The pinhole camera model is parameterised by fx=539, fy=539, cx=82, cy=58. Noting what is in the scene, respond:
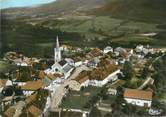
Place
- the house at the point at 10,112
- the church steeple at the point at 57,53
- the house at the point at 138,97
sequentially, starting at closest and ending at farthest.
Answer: the house at the point at 138,97
the house at the point at 10,112
the church steeple at the point at 57,53

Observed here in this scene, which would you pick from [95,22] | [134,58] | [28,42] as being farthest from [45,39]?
[134,58]

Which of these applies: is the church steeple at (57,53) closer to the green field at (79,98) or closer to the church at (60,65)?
the church at (60,65)

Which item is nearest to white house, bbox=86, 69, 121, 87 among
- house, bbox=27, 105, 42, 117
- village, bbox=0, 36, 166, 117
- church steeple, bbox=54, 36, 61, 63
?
village, bbox=0, 36, 166, 117

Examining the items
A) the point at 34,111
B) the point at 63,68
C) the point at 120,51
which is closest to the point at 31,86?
the point at 34,111

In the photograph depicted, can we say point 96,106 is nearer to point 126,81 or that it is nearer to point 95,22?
point 126,81

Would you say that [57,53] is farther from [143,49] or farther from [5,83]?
[143,49]

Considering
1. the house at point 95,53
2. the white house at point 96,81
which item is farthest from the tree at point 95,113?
the house at point 95,53

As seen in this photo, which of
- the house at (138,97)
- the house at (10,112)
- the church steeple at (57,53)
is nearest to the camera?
the house at (138,97)

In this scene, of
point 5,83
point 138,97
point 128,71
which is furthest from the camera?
point 5,83
